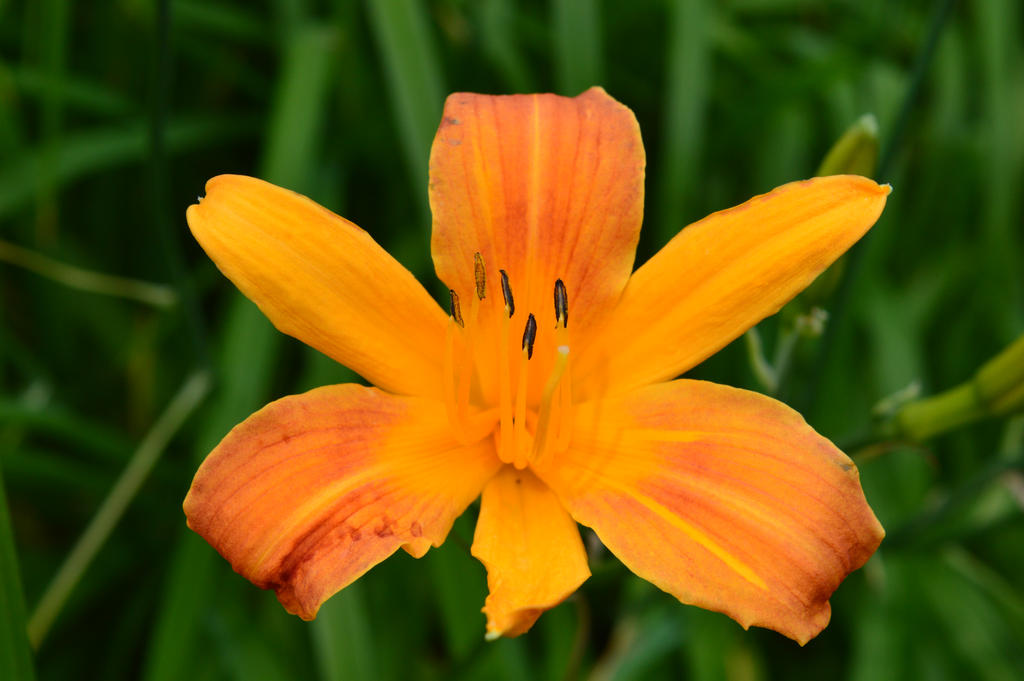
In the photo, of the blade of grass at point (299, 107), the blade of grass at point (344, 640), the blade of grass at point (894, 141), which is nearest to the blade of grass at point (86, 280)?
the blade of grass at point (299, 107)

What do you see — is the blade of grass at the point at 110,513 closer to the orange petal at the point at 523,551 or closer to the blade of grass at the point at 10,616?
the blade of grass at the point at 10,616

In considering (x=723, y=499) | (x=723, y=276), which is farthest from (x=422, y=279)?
(x=723, y=499)

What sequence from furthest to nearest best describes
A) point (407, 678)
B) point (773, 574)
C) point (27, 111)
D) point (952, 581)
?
point (27, 111)
point (952, 581)
point (407, 678)
point (773, 574)

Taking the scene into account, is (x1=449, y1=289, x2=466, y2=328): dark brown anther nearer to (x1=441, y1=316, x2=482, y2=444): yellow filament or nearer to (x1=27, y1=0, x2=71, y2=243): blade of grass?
(x1=441, y1=316, x2=482, y2=444): yellow filament

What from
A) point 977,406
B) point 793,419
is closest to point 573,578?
point 793,419

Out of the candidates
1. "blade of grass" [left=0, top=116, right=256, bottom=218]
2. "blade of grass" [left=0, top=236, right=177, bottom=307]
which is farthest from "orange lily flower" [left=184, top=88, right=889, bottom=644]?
"blade of grass" [left=0, top=116, right=256, bottom=218]

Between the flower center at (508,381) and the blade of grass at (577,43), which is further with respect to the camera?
the blade of grass at (577,43)

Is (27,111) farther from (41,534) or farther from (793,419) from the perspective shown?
(793,419)
